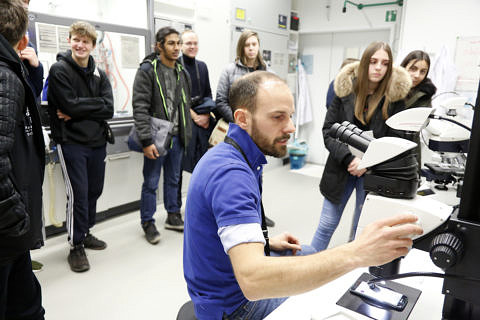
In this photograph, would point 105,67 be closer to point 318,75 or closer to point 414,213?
point 414,213

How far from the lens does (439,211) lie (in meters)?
0.71

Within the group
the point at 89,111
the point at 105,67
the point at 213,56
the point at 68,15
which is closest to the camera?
the point at 89,111

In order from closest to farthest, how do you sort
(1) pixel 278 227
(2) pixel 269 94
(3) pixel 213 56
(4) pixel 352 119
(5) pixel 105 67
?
(2) pixel 269 94 → (4) pixel 352 119 → (5) pixel 105 67 → (1) pixel 278 227 → (3) pixel 213 56

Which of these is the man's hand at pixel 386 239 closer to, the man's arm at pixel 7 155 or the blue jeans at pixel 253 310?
the blue jeans at pixel 253 310

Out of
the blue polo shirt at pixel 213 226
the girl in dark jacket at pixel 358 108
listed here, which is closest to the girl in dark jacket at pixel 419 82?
the girl in dark jacket at pixel 358 108

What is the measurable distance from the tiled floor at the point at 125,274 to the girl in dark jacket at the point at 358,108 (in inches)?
37.5

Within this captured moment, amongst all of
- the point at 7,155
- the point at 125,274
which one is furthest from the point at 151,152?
the point at 7,155

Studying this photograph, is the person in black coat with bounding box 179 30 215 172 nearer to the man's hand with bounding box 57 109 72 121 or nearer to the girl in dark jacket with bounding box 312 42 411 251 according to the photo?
the man's hand with bounding box 57 109 72 121

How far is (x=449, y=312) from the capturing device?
838 millimetres

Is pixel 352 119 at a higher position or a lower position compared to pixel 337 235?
higher

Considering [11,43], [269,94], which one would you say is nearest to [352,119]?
[269,94]

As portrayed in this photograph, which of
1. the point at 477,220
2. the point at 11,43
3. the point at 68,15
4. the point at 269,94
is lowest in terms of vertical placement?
the point at 477,220

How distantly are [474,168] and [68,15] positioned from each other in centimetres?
302

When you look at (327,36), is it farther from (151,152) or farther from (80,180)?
(80,180)
